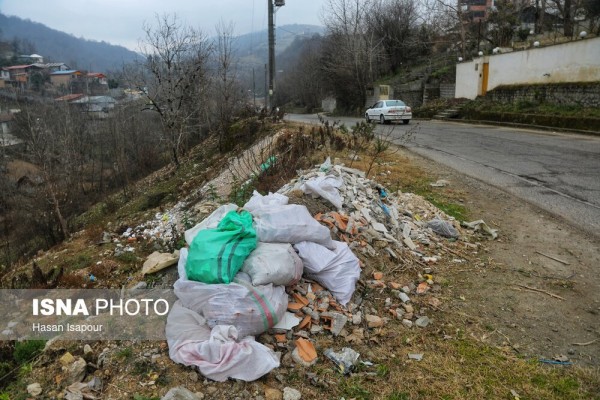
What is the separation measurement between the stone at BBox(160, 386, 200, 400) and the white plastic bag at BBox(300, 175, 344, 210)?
2923 millimetres

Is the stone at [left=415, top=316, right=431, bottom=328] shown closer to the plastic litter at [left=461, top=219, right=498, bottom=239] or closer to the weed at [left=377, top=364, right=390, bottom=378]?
the weed at [left=377, top=364, right=390, bottom=378]

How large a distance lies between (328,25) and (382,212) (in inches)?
1379

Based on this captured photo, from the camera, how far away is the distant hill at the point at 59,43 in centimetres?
12291

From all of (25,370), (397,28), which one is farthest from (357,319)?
(397,28)

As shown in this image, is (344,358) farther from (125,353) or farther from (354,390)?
(125,353)

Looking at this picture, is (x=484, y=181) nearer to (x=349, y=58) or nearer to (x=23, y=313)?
(x=23, y=313)

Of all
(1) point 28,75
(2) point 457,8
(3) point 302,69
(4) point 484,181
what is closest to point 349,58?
(2) point 457,8

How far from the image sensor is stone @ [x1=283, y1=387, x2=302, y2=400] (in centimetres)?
287

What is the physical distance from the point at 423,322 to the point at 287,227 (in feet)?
4.83

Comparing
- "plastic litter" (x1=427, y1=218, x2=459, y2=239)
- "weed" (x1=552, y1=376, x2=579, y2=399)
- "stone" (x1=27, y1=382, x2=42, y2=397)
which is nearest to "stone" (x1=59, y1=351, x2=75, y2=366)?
"stone" (x1=27, y1=382, x2=42, y2=397)

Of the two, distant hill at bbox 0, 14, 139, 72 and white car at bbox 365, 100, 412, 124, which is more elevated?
distant hill at bbox 0, 14, 139, 72

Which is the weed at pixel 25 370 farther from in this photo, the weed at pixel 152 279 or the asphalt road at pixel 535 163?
the asphalt road at pixel 535 163

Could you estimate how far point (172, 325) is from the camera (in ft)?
10.8

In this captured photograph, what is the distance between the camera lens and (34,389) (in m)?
3.02
